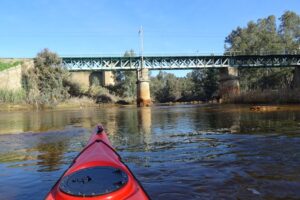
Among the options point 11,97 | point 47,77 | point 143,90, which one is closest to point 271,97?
point 143,90

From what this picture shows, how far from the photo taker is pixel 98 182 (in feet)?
14.3

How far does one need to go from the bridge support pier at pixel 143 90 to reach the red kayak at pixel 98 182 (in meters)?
65.8

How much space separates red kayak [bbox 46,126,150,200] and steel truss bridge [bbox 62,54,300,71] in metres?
72.6

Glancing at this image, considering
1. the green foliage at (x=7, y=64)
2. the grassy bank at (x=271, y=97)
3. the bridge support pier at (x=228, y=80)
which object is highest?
the green foliage at (x=7, y=64)

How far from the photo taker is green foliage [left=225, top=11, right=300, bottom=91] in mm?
89125

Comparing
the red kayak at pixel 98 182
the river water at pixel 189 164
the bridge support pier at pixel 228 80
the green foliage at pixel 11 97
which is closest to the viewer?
the red kayak at pixel 98 182

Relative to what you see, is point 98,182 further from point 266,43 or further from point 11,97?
point 266,43

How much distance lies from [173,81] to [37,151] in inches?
4259

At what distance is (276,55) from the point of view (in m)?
82.2

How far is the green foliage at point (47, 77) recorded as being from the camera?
6431 centimetres

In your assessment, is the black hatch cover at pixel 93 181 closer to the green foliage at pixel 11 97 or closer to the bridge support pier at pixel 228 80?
the green foliage at pixel 11 97

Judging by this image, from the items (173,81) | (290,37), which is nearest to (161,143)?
(290,37)

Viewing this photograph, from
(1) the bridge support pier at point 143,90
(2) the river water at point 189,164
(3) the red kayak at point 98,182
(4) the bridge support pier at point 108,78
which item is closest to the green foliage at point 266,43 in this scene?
(1) the bridge support pier at point 143,90

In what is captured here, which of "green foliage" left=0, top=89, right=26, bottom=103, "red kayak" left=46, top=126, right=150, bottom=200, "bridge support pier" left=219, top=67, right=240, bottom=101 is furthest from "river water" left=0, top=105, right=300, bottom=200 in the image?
"bridge support pier" left=219, top=67, right=240, bottom=101
